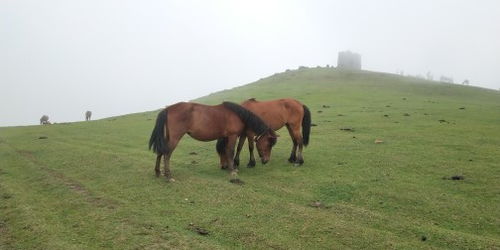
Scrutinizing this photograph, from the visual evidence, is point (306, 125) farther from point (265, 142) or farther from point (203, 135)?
point (203, 135)

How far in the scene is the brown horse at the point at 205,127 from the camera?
11594 mm

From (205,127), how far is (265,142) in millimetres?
2087

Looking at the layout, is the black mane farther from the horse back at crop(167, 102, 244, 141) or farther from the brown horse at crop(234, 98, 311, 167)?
the brown horse at crop(234, 98, 311, 167)

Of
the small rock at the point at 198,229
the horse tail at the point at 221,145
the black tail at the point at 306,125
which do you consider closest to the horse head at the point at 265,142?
the horse tail at the point at 221,145

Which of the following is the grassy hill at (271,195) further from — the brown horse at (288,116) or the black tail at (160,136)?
the black tail at (160,136)

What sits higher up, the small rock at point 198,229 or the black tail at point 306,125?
the black tail at point 306,125

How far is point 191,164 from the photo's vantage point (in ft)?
46.3

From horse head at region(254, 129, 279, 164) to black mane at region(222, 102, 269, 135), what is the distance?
26 cm

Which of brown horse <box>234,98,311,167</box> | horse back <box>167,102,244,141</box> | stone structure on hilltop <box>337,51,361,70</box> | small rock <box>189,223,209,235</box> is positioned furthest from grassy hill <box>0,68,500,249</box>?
stone structure on hilltop <box>337,51,361,70</box>

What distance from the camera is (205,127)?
11852 millimetres

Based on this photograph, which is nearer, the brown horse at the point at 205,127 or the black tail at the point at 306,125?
the brown horse at the point at 205,127

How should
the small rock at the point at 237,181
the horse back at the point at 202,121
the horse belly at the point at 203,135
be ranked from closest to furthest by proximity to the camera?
1. the small rock at the point at 237,181
2. the horse back at the point at 202,121
3. the horse belly at the point at 203,135

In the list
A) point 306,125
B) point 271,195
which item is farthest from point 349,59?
point 271,195

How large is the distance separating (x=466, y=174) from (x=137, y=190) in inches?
353
